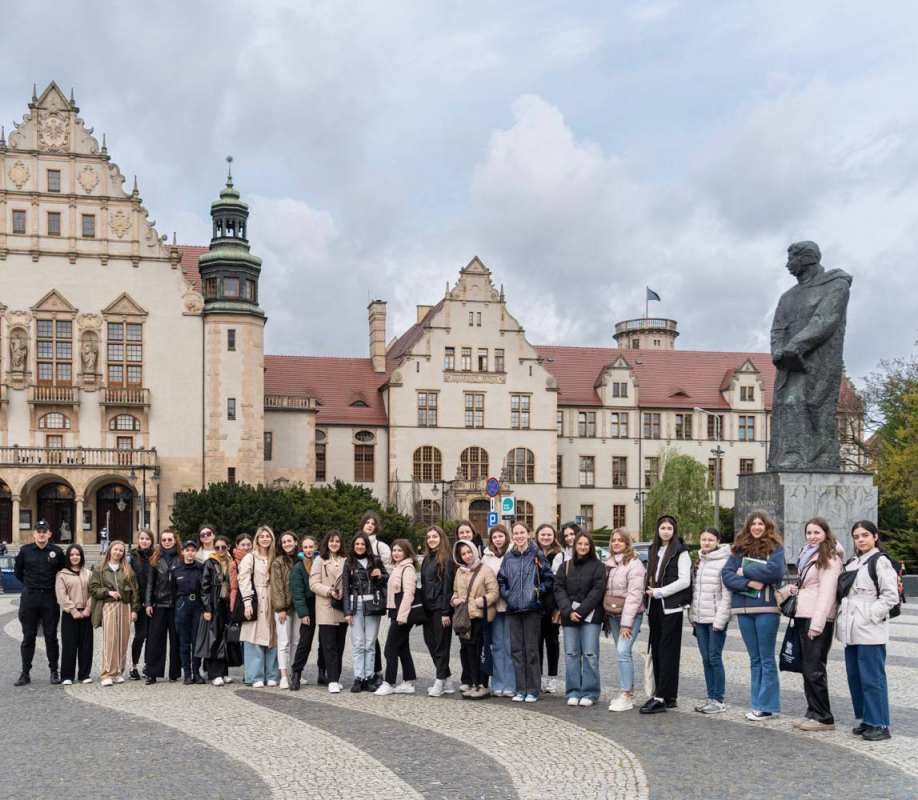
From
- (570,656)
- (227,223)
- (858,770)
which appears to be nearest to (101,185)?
(227,223)

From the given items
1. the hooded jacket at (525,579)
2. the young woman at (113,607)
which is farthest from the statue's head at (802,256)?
the young woman at (113,607)

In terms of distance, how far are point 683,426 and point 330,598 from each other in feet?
175

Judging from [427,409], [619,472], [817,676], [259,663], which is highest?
[427,409]

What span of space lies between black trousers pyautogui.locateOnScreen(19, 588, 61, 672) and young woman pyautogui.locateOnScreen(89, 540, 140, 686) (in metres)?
0.59

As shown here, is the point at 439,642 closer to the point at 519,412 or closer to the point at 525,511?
the point at 525,511

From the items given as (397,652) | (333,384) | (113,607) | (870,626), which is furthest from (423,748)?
(333,384)

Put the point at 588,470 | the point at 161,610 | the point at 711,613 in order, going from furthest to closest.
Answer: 1. the point at 588,470
2. the point at 161,610
3. the point at 711,613

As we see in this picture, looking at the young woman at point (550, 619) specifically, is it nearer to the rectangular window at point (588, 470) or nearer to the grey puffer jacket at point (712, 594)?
the grey puffer jacket at point (712, 594)

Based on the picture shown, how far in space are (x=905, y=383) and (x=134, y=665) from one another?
118 feet

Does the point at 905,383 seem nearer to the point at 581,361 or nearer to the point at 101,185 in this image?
the point at 581,361

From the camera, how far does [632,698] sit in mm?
10961

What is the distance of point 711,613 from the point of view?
1045 cm

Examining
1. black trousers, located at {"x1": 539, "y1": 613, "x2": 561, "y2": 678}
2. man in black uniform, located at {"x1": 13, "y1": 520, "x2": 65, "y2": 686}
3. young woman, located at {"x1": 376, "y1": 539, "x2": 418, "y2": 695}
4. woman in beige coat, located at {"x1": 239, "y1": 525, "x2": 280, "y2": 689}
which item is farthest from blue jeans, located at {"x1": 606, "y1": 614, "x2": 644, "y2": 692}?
man in black uniform, located at {"x1": 13, "y1": 520, "x2": 65, "y2": 686}

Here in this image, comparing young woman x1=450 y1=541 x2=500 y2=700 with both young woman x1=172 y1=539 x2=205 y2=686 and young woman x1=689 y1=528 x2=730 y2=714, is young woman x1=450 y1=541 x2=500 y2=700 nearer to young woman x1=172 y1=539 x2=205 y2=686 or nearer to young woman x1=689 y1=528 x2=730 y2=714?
young woman x1=689 y1=528 x2=730 y2=714
